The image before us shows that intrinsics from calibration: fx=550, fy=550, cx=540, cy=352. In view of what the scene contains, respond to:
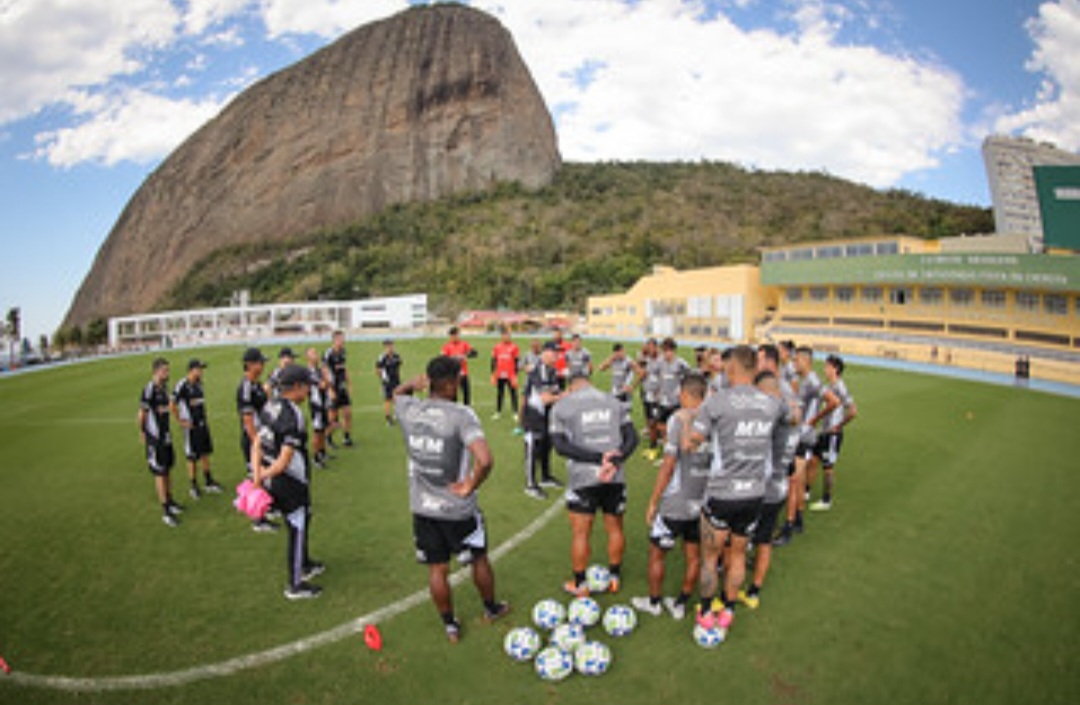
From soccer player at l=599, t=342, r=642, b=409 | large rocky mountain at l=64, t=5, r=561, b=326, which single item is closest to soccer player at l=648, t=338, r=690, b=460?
soccer player at l=599, t=342, r=642, b=409

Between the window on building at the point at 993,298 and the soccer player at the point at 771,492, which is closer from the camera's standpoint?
the soccer player at the point at 771,492

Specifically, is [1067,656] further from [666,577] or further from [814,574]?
[666,577]

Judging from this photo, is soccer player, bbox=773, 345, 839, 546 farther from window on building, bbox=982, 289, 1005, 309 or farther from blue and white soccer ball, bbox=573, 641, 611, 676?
window on building, bbox=982, 289, 1005, 309

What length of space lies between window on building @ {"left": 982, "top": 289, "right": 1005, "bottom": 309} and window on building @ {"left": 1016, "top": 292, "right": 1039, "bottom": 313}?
25.5 inches

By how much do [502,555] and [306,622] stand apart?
213cm

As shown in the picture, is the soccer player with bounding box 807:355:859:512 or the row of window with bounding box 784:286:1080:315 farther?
the row of window with bounding box 784:286:1080:315

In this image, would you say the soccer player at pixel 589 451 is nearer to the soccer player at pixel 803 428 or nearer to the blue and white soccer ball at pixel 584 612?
the blue and white soccer ball at pixel 584 612

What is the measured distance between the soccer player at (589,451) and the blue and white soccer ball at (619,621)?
Result: 517mm

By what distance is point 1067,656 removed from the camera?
4441 mm

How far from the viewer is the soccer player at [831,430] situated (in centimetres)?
707

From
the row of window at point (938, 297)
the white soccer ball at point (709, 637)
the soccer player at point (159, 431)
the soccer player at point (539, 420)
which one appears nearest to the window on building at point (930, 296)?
the row of window at point (938, 297)

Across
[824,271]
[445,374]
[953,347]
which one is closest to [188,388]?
[445,374]

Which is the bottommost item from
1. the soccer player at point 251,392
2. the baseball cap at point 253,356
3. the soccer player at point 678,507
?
the soccer player at point 678,507

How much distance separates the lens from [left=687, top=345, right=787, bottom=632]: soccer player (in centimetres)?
449
